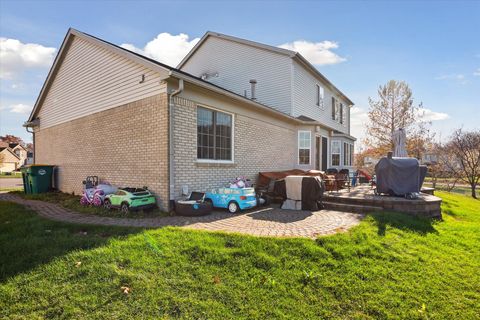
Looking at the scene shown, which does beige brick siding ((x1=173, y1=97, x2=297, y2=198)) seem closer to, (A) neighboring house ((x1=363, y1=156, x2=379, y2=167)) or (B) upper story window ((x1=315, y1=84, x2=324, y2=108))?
(B) upper story window ((x1=315, y1=84, x2=324, y2=108))

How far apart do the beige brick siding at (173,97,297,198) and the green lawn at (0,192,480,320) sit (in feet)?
9.09

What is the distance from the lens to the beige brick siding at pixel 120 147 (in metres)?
7.27

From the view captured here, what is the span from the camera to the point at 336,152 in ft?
55.7

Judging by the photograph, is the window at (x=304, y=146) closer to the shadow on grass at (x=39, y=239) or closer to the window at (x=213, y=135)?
the window at (x=213, y=135)

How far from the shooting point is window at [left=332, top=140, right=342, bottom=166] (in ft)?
55.4

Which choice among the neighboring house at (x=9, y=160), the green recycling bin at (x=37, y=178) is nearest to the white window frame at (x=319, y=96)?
the green recycling bin at (x=37, y=178)

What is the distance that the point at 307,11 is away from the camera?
9.17 m

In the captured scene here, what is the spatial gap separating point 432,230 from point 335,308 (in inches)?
184

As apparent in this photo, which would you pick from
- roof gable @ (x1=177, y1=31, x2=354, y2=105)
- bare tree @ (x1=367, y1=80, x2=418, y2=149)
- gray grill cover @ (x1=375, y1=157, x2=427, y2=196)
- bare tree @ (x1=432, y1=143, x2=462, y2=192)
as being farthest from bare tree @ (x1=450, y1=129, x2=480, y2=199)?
gray grill cover @ (x1=375, y1=157, x2=427, y2=196)

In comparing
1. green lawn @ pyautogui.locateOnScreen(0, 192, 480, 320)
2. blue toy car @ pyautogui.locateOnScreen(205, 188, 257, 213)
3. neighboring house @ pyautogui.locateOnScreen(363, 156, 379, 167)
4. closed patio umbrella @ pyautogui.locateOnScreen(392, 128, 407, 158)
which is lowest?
green lawn @ pyautogui.locateOnScreen(0, 192, 480, 320)

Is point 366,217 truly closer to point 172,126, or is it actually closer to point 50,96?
point 172,126

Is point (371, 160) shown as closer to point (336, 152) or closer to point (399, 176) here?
point (336, 152)

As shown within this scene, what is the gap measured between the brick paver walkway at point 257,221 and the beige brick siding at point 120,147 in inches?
51.6

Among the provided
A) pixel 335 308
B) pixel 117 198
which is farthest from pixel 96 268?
pixel 117 198
